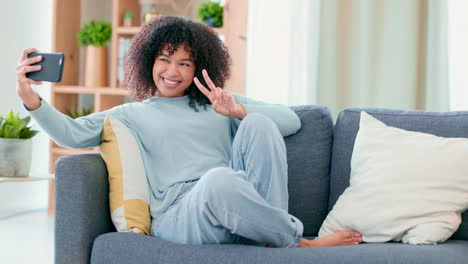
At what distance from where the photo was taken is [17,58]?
383cm

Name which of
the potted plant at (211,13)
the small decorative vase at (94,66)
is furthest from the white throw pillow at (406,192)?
the small decorative vase at (94,66)

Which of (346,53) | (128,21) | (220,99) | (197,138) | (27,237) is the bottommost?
(27,237)

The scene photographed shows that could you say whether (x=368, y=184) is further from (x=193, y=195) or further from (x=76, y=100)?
(x=76, y=100)

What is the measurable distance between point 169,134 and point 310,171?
463 mm

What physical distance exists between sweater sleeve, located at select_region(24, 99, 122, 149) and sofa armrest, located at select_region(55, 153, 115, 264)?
3.7 inches

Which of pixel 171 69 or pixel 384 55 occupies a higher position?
pixel 384 55

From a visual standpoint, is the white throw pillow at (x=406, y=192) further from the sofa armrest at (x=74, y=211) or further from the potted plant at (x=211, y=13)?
the potted plant at (x=211, y=13)

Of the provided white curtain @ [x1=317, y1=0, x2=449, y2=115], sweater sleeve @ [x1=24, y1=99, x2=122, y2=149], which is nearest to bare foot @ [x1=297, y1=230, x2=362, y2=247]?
sweater sleeve @ [x1=24, y1=99, x2=122, y2=149]

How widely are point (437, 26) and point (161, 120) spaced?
185 centimetres

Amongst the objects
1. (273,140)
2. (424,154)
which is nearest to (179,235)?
(273,140)

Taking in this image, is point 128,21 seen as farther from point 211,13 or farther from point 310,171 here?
point 310,171

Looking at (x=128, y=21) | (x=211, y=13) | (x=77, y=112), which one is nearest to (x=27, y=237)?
(x=77, y=112)

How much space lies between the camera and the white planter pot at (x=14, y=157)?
2635mm

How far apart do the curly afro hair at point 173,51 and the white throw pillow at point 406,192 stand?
0.56 m
